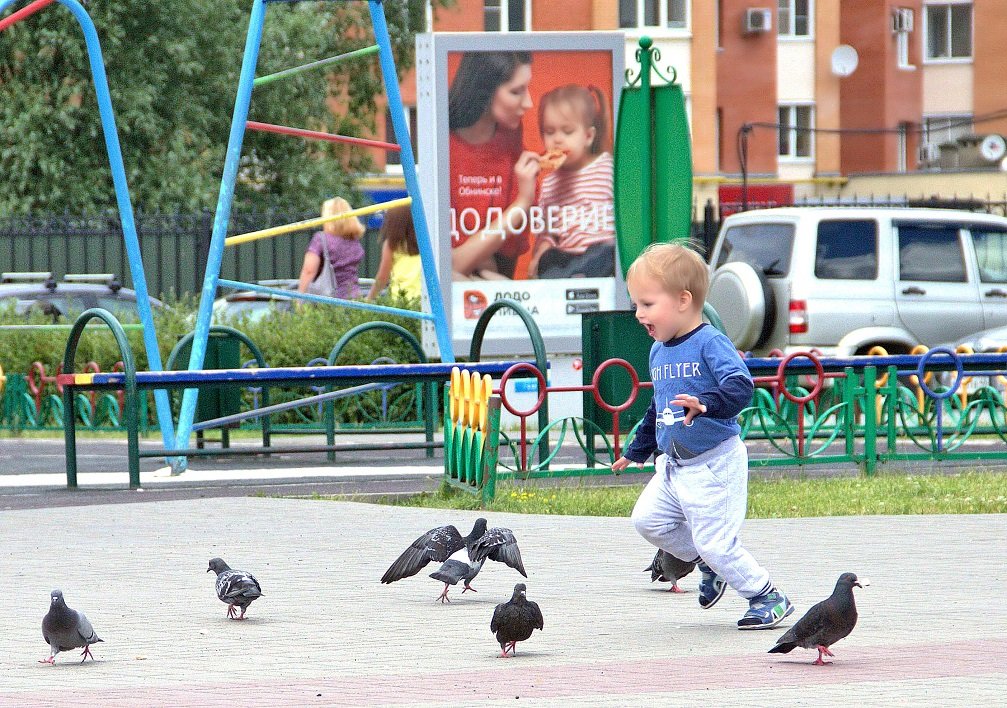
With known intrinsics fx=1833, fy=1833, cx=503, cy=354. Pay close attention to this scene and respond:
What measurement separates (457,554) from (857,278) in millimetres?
10405

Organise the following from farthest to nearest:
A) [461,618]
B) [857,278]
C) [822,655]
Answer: [857,278] < [461,618] < [822,655]

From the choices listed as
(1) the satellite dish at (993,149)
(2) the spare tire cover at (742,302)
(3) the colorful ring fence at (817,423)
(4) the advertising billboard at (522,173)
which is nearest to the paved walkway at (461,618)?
(3) the colorful ring fence at (817,423)

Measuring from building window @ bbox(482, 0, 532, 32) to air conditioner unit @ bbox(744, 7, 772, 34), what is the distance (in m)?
6.07

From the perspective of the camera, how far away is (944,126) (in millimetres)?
52250

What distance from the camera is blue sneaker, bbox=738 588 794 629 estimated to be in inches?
253

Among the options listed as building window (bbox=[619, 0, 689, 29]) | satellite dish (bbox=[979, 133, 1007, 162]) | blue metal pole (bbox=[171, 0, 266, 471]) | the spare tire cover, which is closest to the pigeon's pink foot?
blue metal pole (bbox=[171, 0, 266, 471])

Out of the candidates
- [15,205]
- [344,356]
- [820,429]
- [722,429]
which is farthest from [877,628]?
[15,205]

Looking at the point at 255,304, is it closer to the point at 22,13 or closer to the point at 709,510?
the point at 22,13

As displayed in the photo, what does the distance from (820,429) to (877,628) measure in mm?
6075

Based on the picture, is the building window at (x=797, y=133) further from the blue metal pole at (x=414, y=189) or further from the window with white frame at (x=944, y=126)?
the blue metal pole at (x=414, y=189)

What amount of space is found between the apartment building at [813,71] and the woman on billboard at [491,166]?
3164cm

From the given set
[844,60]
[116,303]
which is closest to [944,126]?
[844,60]

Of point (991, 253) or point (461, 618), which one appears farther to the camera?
point (991, 253)

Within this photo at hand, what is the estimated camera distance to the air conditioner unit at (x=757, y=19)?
4850 cm
